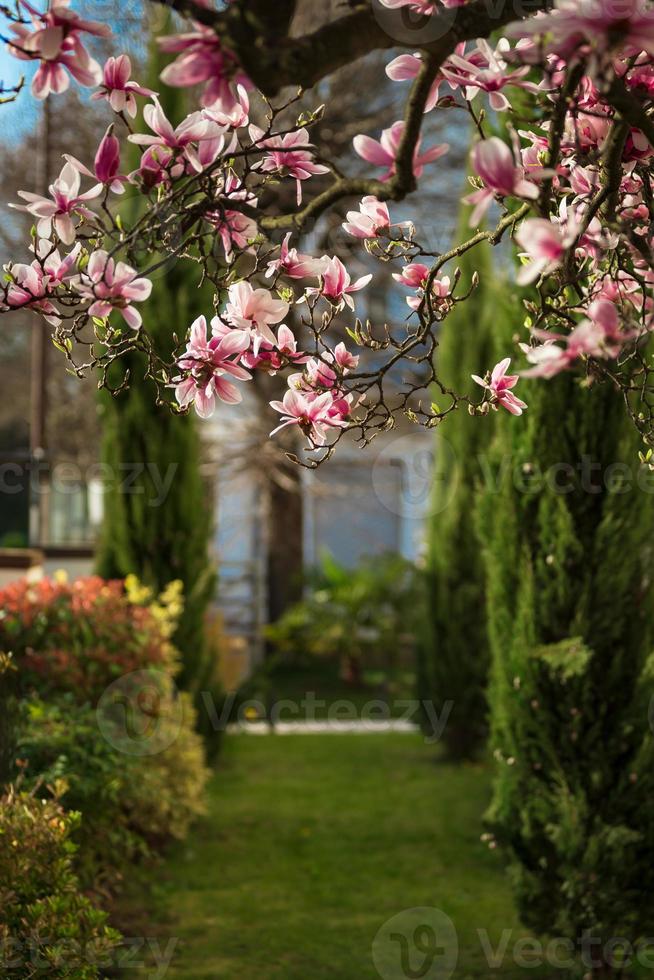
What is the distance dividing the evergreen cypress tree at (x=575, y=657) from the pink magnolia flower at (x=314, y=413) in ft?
6.27

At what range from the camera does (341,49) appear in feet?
6.00

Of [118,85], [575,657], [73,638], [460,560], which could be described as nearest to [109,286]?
[118,85]

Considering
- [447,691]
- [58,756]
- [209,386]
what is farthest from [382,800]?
[209,386]

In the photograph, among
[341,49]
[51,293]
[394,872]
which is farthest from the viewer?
[394,872]

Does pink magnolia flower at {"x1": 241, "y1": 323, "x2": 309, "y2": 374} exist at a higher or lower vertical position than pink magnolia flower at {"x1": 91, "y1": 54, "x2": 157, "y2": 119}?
lower

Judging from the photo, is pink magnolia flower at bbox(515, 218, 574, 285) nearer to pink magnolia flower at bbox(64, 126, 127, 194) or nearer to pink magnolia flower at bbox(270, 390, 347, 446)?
pink magnolia flower at bbox(270, 390, 347, 446)

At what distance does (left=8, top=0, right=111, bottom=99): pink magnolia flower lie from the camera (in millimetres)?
1780

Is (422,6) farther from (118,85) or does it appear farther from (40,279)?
(40,279)

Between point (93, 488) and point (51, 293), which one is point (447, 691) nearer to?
point (93, 488)

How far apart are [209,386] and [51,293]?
1.29 ft

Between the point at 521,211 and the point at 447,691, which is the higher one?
the point at 521,211

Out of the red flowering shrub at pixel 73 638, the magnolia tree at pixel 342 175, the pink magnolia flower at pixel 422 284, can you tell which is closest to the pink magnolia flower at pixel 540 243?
the magnolia tree at pixel 342 175

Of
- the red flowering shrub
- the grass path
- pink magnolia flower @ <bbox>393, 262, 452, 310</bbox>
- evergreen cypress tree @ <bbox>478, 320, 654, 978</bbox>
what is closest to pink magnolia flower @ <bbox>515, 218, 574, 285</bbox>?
pink magnolia flower @ <bbox>393, 262, 452, 310</bbox>

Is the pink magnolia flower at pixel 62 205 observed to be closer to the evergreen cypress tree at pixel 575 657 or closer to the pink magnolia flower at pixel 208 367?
the pink magnolia flower at pixel 208 367
